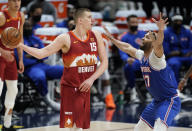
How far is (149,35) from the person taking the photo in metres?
6.04

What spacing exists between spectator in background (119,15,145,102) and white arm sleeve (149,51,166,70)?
4888 mm

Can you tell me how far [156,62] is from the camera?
579cm

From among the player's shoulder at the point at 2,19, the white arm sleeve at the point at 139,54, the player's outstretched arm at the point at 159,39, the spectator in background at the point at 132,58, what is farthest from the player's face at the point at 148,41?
the spectator in background at the point at 132,58

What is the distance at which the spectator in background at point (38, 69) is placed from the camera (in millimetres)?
9609

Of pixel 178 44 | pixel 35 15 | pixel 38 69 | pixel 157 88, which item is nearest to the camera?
pixel 157 88

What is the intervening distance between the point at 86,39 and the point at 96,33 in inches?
7.8

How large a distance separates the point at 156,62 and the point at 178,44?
20.9 ft

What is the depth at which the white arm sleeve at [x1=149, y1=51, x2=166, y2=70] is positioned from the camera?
5.77m

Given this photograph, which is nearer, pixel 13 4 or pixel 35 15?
pixel 13 4

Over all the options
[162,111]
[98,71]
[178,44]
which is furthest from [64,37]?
[178,44]

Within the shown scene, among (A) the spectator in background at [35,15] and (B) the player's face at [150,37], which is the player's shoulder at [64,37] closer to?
(B) the player's face at [150,37]

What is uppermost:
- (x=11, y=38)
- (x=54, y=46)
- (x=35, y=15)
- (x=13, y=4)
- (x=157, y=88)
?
(x=13, y=4)

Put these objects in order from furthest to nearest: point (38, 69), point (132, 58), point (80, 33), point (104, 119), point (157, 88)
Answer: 1. point (132, 58)
2. point (38, 69)
3. point (104, 119)
4. point (157, 88)
5. point (80, 33)

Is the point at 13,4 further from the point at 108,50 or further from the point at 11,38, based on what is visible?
the point at 108,50
